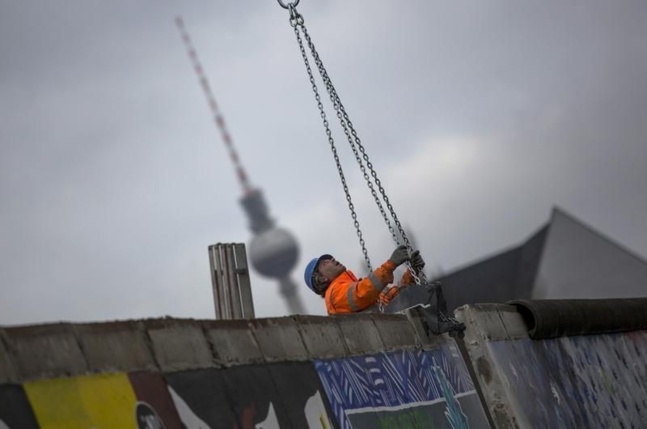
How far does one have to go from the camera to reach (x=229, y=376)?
6.98 metres

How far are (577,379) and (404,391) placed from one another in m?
4.43

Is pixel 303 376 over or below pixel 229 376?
over

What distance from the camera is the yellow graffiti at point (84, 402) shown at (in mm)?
5469

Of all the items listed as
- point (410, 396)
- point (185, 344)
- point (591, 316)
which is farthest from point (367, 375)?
point (591, 316)

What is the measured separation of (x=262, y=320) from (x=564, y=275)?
2629 centimetres

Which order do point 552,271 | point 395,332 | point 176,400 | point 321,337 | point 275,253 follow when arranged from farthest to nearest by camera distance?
1. point 275,253
2. point 552,271
3. point 395,332
4. point 321,337
5. point 176,400

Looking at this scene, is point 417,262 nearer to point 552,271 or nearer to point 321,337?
point 321,337

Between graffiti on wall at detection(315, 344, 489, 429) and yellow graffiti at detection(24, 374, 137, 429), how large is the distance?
7.48ft

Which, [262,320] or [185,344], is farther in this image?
[262,320]

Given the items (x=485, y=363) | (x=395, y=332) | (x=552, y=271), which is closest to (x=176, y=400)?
(x=395, y=332)

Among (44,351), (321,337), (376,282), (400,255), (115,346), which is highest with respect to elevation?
(400,255)

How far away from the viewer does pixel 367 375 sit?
8805mm

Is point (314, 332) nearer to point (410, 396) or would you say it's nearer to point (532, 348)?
point (410, 396)

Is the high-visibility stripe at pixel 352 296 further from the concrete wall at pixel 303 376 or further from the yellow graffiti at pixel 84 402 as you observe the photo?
the yellow graffiti at pixel 84 402
